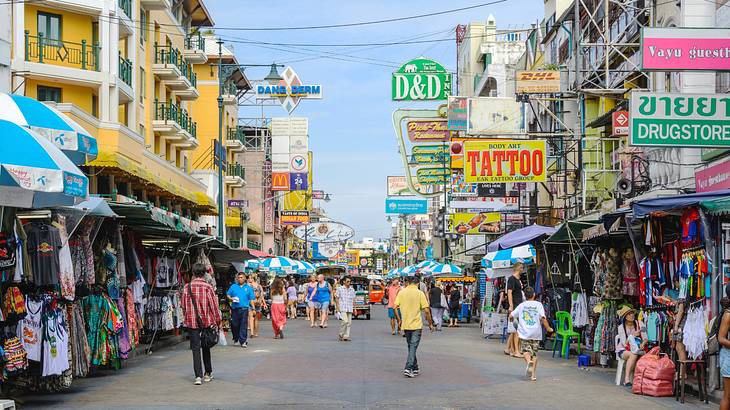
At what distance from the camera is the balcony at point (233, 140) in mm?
68500

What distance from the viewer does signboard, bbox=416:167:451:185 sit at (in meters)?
55.8

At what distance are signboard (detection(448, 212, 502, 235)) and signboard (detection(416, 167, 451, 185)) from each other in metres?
4.96

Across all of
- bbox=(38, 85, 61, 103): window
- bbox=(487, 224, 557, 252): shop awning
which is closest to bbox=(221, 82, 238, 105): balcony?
bbox=(38, 85, 61, 103): window

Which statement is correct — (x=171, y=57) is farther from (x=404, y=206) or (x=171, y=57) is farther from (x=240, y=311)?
(x=404, y=206)

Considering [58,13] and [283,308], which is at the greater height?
[58,13]

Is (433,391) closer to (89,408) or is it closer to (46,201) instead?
(89,408)

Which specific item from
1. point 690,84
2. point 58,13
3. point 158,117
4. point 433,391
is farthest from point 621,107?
point 158,117

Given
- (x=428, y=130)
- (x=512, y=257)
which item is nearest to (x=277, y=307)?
(x=512, y=257)

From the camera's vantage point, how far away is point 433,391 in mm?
15234

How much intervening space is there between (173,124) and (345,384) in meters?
33.4

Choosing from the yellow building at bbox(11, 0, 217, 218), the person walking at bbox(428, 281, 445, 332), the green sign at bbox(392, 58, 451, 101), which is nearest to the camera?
the yellow building at bbox(11, 0, 217, 218)

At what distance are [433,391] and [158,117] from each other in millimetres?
34562

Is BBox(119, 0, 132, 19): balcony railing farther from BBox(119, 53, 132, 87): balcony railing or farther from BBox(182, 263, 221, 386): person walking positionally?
BBox(182, 263, 221, 386): person walking

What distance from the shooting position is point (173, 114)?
48.9 m
